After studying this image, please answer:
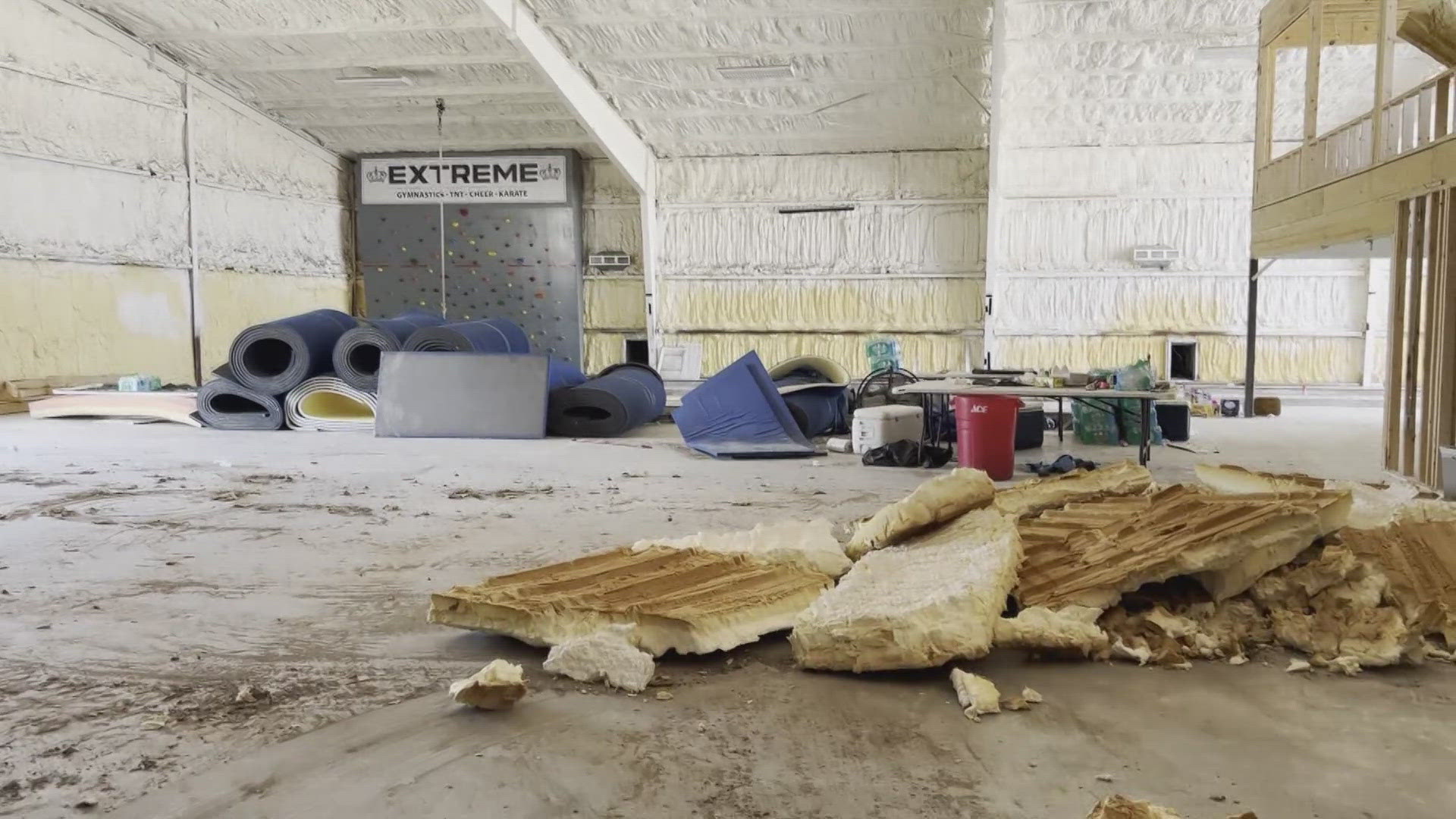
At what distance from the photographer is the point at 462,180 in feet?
57.2

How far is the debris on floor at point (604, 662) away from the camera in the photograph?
9.36 ft

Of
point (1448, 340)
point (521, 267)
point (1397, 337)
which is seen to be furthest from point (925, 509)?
point (521, 267)

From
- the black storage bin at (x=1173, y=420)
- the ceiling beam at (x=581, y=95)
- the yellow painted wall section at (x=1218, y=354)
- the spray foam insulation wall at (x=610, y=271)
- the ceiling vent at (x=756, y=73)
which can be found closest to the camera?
the black storage bin at (x=1173, y=420)

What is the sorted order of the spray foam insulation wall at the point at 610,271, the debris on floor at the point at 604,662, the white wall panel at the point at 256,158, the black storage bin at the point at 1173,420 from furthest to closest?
the spray foam insulation wall at the point at 610,271 → the white wall panel at the point at 256,158 → the black storage bin at the point at 1173,420 → the debris on floor at the point at 604,662

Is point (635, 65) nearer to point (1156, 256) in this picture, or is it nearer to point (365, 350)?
point (365, 350)

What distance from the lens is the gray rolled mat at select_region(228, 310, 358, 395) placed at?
10461mm

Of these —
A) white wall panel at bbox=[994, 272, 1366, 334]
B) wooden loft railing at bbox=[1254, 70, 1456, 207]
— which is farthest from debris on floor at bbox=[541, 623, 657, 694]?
white wall panel at bbox=[994, 272, 1366, 334]

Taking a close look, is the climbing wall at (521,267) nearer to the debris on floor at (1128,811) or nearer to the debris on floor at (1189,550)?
the debris on floor at (1189,550)

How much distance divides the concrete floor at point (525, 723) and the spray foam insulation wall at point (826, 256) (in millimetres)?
12100

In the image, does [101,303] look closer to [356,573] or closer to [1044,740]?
[356,573]

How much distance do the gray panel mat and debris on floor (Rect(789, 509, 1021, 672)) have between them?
22.2 ft

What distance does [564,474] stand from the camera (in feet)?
24.0

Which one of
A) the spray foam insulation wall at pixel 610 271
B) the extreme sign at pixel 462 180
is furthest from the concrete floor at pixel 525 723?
the extreme sign at pixel 462 180

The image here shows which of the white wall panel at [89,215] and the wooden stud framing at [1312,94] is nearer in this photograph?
the wooden stud framing at [1312,94]
